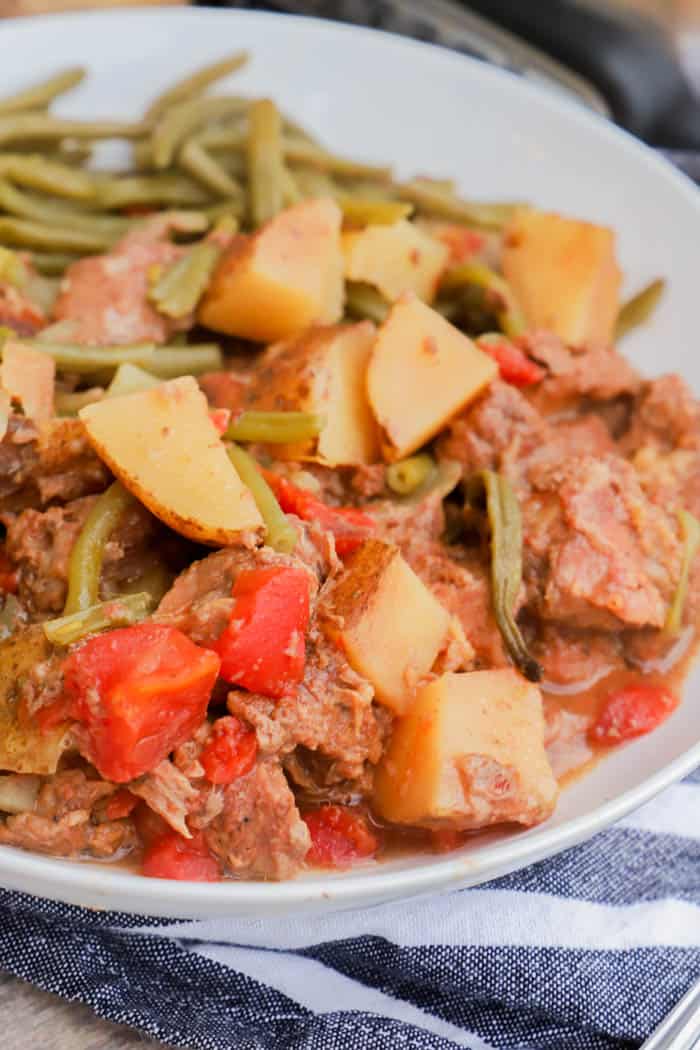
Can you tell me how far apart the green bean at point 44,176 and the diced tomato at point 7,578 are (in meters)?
1.50

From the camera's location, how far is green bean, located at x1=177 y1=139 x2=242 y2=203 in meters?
4.11

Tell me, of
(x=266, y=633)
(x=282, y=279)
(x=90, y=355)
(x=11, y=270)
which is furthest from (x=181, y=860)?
(x=11, y=270)

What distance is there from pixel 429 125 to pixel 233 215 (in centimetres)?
101

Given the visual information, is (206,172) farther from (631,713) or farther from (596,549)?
(631,713)

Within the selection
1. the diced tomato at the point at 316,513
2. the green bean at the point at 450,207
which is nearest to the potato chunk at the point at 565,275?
the green bean at the point at 450,207

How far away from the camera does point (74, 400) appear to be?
3.28 meters

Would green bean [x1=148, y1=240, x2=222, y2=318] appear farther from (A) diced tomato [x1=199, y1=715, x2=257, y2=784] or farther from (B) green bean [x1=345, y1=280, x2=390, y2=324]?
(A) diced tomato [x1=199, y1=715, x2=257, y2=784]

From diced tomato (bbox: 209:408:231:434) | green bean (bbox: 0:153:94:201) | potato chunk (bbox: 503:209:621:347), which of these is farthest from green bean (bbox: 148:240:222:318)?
potato chunk (bbox: 503:209:621:347)

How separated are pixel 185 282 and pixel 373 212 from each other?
659 millimetres

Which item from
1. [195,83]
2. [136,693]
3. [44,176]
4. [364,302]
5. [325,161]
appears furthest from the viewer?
[195,83]

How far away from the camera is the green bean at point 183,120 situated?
416 cm

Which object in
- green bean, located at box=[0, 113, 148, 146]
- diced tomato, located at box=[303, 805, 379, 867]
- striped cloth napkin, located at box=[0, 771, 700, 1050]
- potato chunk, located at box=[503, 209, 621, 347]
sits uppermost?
potato chunk, located at box=[503, 209, 621, 347]

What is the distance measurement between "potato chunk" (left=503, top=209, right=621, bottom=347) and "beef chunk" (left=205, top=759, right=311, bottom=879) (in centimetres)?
186

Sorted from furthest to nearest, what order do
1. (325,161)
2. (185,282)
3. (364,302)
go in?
(325,161) → (364,302) → (185,282)
